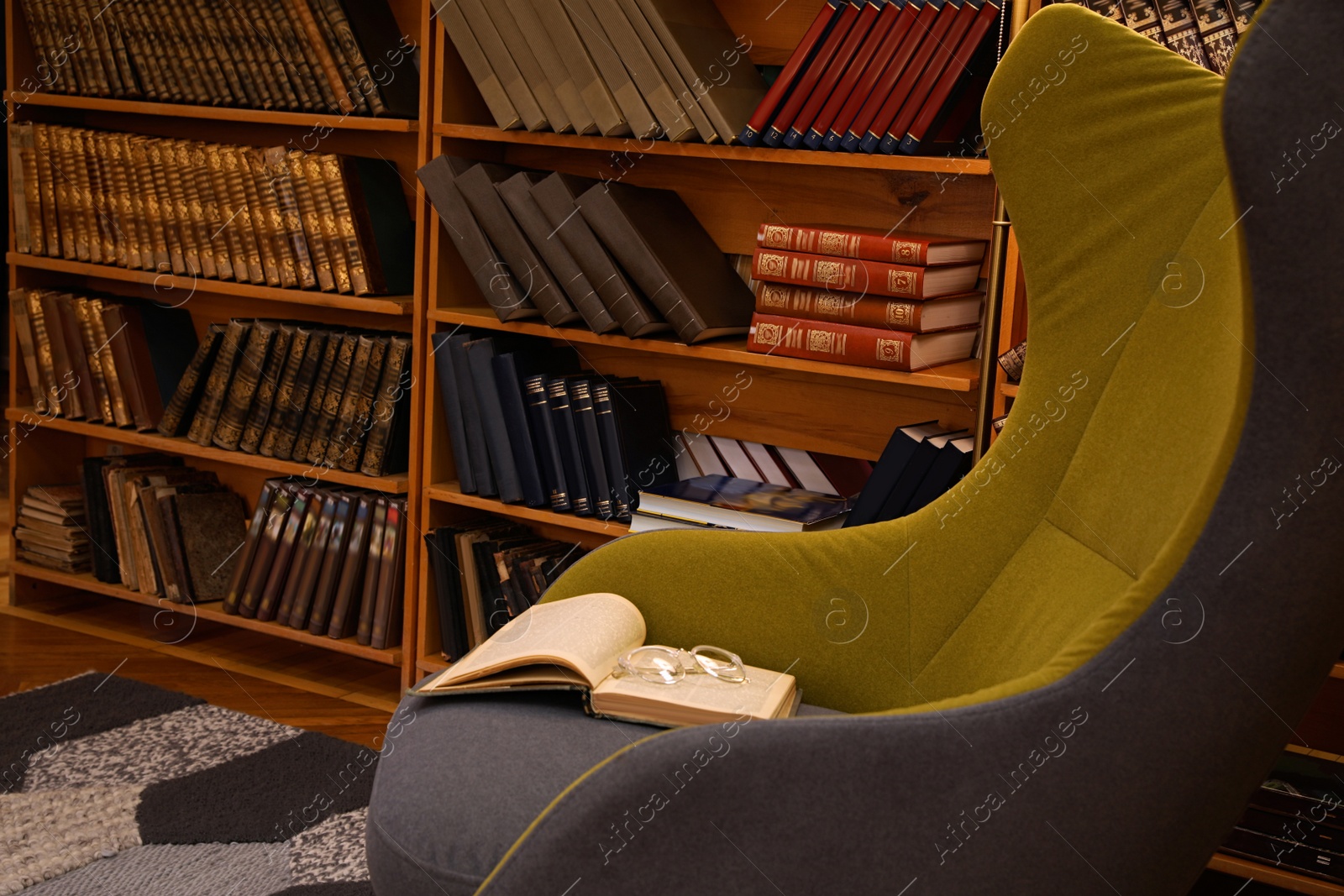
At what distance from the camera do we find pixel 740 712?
1.14 m

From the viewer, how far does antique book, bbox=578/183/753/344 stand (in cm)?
209

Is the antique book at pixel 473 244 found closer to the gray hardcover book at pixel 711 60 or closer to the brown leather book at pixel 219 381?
the gray hardcover book at pixel 711 60

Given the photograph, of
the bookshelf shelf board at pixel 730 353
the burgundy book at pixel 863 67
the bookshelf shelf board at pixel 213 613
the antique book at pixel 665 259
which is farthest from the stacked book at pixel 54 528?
the burgundy book at pixel 863 67

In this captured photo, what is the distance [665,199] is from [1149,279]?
119cm

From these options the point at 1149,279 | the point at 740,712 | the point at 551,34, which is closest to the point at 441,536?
the point at 551,34

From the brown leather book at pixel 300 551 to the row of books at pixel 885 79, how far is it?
1242 millimetres

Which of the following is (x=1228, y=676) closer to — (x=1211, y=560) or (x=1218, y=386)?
(x=1211, y=560)

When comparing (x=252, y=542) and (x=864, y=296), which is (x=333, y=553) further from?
(x=864, y=296)

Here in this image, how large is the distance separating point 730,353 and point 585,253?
0.32 meters

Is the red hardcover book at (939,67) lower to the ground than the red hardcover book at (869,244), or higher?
higher

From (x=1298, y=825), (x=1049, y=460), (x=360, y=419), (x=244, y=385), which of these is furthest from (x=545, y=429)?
(x=1298, y=825)

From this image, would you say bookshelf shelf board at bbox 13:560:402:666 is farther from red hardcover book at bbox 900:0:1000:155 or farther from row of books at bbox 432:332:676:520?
red hardcover book at bbox 900:0:1000:155

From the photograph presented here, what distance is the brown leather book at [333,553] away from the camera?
2.54 meters

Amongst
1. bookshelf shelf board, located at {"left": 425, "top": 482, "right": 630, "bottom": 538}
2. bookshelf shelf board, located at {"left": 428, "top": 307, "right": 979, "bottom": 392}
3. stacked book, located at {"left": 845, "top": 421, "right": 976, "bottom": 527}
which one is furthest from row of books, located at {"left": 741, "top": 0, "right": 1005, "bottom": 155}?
bookshelf shelf board, located at {"left": 425, "top": 482, "right": 630, "bottom": 538}
